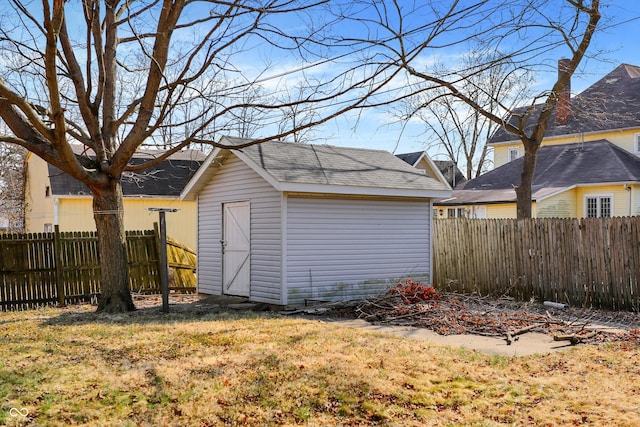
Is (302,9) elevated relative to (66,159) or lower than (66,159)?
elevated

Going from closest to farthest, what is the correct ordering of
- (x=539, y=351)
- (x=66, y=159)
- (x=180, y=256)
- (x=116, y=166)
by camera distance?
(x=539, y=351), (x=66, y=159), (x=116, y=166), (x=180, y=256)

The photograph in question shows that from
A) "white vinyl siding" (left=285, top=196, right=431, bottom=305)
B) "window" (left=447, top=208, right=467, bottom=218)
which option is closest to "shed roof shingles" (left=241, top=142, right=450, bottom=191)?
"white vinyl siding" (left=285, top=196, right=431, bottom=305)

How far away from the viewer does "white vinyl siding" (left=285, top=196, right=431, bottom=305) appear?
11.8 metres

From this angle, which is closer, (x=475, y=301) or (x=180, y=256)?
(x=475, y=301)

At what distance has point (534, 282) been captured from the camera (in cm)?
1248

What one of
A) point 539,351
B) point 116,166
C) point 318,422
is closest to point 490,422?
point 318,422

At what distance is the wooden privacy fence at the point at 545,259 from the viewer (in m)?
10.9

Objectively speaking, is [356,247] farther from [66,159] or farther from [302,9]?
[66,159]

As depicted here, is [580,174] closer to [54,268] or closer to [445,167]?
[54,268]

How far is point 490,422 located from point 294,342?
10.8ft

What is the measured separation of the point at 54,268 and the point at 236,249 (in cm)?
380

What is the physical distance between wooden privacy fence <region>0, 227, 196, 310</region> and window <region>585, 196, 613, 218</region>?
17.8m

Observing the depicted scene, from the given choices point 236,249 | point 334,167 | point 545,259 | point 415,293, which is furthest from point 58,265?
point 545,259

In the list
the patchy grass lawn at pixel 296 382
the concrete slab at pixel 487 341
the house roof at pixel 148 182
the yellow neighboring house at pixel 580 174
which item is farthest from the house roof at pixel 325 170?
→ the yellow neighboring house at pixel 580 174
